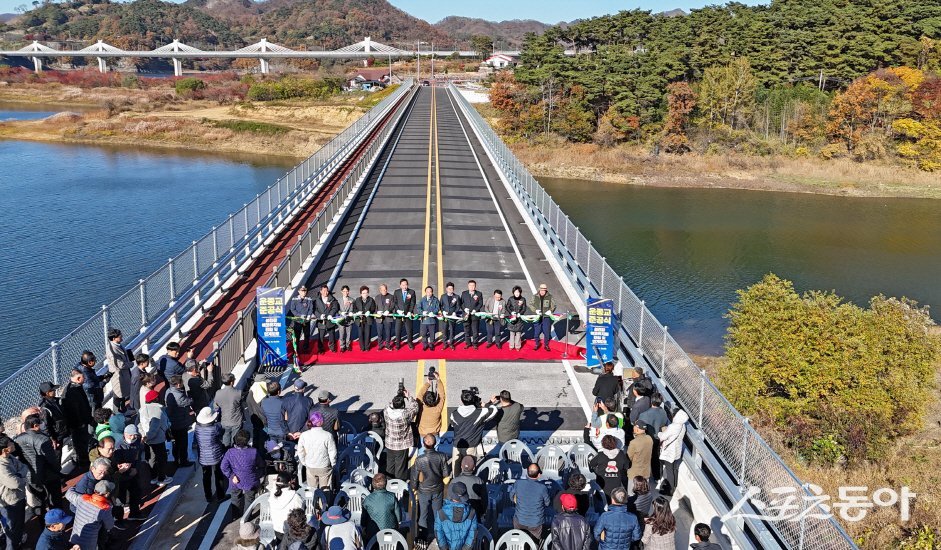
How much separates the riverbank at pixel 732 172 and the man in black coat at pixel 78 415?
63725mm

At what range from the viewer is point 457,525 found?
8391mm

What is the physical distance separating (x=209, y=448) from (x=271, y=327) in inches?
224

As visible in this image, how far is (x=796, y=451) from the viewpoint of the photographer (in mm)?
21438

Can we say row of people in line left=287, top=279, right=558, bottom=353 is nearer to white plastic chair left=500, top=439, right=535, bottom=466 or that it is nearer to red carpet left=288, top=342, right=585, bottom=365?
red carpet left=288, top=342, right=585, bottom=365

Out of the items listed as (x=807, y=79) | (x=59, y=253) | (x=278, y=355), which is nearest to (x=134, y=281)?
(x=59, y=253)

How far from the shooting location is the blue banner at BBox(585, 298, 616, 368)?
1611cm

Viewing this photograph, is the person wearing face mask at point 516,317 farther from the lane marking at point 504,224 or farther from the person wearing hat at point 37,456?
the person wearing hat at point 37,456

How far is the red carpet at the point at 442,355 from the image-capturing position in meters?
16.5

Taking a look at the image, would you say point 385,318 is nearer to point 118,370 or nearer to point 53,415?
point 118,370

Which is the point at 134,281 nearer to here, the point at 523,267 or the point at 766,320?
the point at 523,267

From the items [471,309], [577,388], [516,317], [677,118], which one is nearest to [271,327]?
[471,309]

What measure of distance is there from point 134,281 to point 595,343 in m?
24.8

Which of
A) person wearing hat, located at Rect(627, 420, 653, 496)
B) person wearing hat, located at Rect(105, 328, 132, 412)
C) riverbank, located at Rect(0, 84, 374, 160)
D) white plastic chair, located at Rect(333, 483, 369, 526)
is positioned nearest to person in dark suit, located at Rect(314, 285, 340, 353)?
person wearing hat, located at Rect(105, 328, 132, 412)

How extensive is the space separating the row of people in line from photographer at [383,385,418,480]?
6010 millimetres
